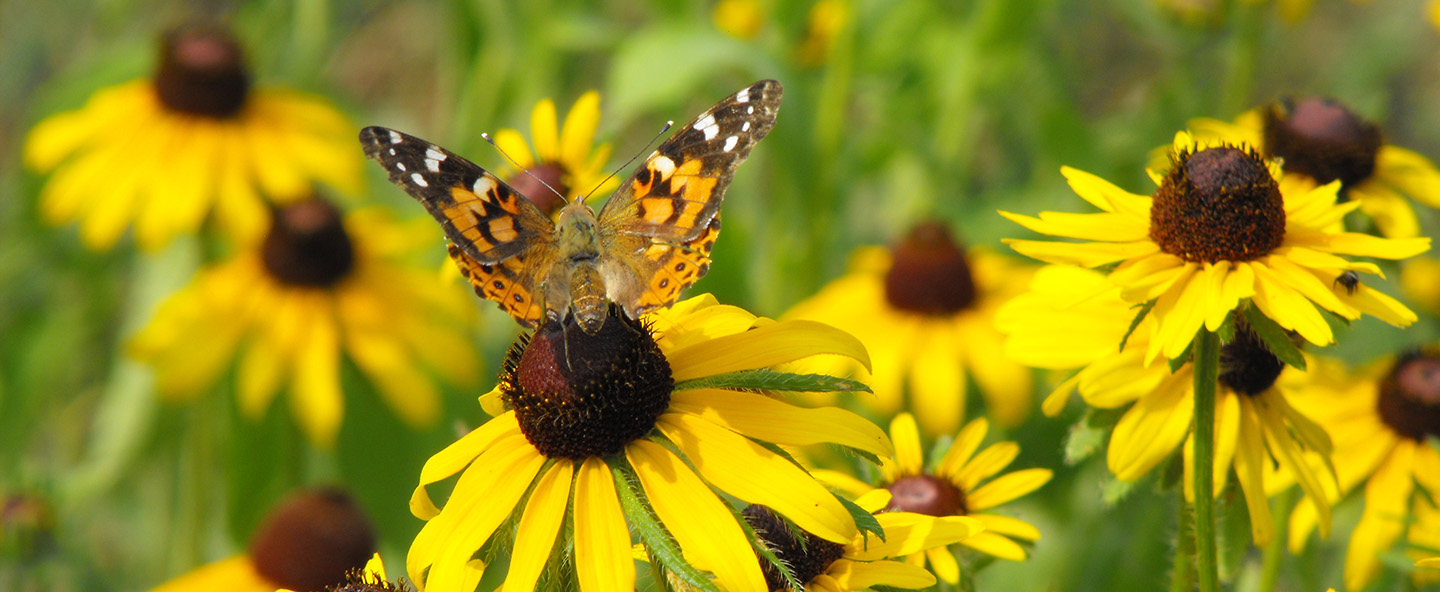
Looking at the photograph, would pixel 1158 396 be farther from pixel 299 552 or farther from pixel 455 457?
pixel 299 552

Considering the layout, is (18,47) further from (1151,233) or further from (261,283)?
(1151,233)

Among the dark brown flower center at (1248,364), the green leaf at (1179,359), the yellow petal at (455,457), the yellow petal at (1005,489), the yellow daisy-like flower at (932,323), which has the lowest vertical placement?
the yellow petal at (455,457)

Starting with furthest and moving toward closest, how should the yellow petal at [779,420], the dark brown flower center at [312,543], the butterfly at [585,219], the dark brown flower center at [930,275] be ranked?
1. the dark brown flower center at [930,275]
2. the dark brown flower center at [312,543]
3. the butterfly at [585,219]
4. the yellow petal at [779,420]

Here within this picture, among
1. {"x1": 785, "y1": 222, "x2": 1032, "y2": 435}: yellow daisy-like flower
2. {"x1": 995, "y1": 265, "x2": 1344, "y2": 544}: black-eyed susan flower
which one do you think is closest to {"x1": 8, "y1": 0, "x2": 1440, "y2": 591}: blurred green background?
{"x1": 785, "y1": 222, "x2": 1032, "y2": 435}: yellow daisy-like flower

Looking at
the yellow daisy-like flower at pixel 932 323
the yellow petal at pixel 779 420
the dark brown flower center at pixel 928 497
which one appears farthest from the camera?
the yellow daisy-like flower at pixel 932 323

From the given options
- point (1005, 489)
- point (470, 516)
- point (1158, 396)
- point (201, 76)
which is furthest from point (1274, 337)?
point (201, 76)

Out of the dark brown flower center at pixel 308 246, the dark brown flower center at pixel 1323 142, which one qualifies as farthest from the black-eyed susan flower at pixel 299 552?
the dark brown flower center at pixel 1323 142

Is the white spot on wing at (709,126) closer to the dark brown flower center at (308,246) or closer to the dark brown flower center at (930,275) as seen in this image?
the dark brown flower center at (930,275)
